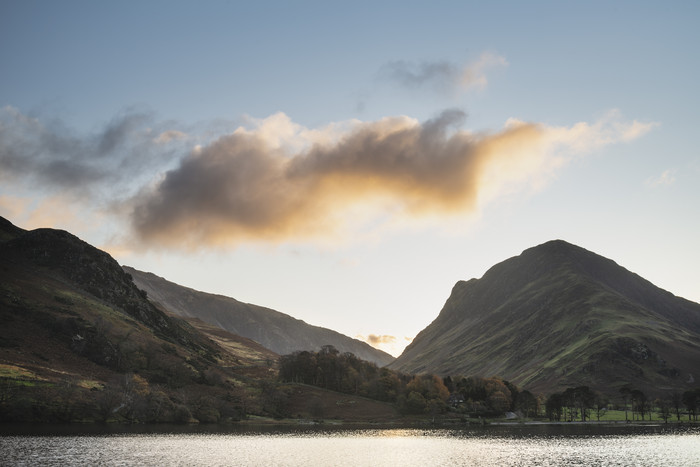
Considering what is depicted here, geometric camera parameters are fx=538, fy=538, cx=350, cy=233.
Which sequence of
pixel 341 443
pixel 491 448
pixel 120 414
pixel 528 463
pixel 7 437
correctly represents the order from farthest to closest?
pixel 120 414
pixel 341 443
pixel 491 448
pixel 7 437
pixel 528 463

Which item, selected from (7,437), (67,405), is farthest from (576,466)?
(67,405)

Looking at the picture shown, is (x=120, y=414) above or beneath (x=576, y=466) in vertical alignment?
beneath

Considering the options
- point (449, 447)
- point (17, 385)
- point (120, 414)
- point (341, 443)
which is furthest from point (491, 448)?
point (17, 385)

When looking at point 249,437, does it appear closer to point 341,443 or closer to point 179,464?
point 341,443

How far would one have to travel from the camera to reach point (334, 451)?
124375 mm

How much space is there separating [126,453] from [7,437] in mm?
33539

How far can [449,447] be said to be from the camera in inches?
5246

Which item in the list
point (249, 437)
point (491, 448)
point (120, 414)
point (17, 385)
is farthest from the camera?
point (120, 414)

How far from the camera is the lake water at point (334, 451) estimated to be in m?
97.4

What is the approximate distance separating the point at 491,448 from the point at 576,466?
37.1m

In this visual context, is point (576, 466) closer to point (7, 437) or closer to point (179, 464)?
point (179, 464)

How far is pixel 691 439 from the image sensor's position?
5802 inches

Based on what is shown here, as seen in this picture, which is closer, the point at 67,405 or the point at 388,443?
the point at 388,443

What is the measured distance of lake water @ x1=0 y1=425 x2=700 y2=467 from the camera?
9744cm
